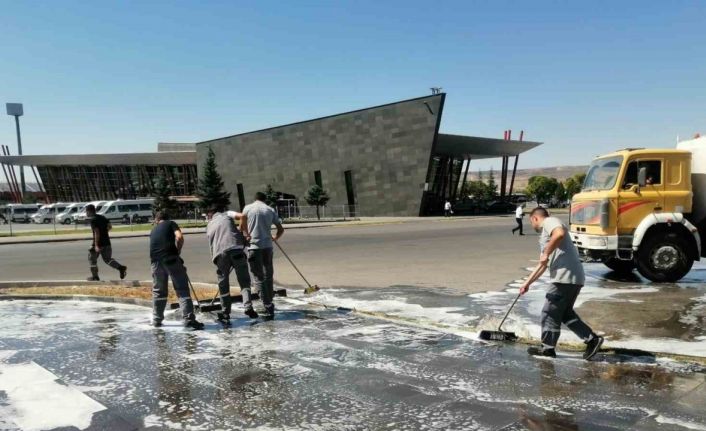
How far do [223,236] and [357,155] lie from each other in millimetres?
47354

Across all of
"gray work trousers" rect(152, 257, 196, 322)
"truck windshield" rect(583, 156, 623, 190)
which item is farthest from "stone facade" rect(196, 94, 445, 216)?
"gray work trousers" rect(152, 257, 196, 322)

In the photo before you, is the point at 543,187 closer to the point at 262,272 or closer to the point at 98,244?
the point at 98,244

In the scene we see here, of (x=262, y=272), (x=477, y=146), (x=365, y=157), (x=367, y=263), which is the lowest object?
(x=367, y=263)

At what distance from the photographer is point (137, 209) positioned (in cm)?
5469

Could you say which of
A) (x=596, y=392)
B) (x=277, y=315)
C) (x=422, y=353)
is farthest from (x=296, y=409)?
(x=277, y=315)

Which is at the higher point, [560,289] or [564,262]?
[564,262]

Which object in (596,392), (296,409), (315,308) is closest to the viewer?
(296,409)

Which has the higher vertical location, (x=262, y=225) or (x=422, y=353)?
(x=262, y=225)

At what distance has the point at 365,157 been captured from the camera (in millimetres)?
54375

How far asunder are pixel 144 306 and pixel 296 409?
5.99 metres

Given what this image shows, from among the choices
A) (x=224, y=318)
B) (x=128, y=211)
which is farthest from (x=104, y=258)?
(x=128, y=211)

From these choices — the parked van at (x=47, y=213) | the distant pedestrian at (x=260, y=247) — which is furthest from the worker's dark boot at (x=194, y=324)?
the parked van at (x=47, y=213)

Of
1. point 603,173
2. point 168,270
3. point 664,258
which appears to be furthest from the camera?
point 603,173

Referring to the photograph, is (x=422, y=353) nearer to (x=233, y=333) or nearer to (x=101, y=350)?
(x=233, y=333)
